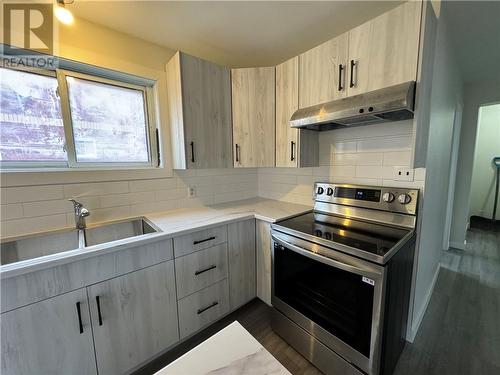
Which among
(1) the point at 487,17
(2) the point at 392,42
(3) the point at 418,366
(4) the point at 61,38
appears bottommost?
(3) the point at 418,366

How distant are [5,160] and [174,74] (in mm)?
1289

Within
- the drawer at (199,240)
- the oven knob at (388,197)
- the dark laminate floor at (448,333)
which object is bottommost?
the dark laminate floor at (448,333)

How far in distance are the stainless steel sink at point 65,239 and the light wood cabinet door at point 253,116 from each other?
41.7 inches

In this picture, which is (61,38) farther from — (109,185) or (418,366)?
(418,366)

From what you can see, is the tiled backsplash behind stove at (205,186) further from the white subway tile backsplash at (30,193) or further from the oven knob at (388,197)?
the oven knob at (388,197)

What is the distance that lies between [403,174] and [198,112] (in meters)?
1.66

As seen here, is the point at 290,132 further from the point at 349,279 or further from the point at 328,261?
the point at 349,279

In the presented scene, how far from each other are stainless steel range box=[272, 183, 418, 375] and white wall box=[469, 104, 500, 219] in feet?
13.2

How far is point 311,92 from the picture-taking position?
1.67 m

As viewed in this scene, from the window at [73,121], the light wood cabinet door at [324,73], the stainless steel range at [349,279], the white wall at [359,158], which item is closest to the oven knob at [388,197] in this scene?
the stainless steel range at [349,279]

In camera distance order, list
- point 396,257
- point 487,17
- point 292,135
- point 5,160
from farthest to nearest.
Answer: point 292,135 → point 487,17 → point 5,160 → point 396,257

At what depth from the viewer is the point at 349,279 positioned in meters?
1.19

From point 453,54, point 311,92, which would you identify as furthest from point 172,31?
point 453,54

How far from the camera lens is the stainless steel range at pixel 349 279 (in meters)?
1.12
